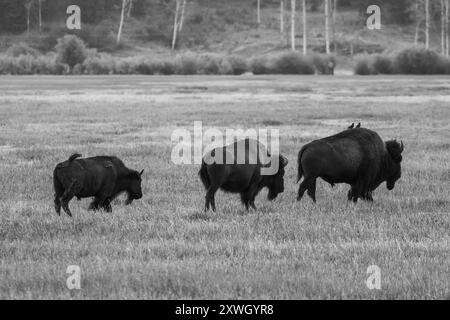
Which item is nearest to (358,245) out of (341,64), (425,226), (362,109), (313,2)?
(425,226)

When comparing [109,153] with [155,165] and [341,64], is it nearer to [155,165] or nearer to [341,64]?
[155,165]

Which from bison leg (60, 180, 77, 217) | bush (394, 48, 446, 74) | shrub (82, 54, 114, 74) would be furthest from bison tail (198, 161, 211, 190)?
shrub (82, 54, 114, 74)

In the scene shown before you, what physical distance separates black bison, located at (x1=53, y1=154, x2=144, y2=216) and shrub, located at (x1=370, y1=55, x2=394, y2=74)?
180ft

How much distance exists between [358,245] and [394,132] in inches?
538

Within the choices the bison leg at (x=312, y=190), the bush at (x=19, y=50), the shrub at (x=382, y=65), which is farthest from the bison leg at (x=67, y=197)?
the bush at (x=19, y=50)

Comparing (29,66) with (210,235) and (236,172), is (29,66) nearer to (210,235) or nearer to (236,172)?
(236,172)

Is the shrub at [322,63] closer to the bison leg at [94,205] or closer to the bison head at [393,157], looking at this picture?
the bison head at [393,157]

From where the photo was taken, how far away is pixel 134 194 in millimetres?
10750

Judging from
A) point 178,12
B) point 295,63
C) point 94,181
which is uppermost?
point 178,12

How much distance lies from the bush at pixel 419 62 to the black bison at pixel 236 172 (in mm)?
54034

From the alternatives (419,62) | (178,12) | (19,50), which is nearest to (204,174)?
(419,62)

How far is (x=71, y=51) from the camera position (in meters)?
66.4

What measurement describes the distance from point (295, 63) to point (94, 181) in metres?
56.5

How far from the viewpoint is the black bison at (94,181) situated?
380 inches
